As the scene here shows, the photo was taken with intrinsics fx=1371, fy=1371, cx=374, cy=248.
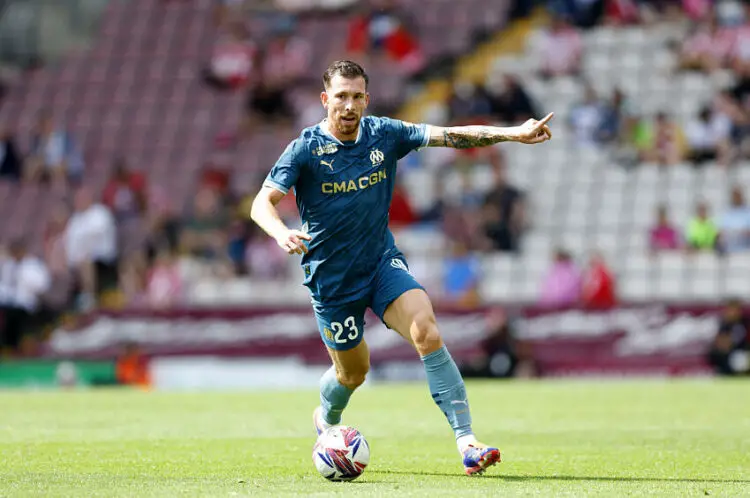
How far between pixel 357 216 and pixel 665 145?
16447mm

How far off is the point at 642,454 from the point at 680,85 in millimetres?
17286

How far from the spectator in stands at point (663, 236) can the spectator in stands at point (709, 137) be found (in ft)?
6.54

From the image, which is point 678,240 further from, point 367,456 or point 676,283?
point 367,456

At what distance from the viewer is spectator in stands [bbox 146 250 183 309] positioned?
24.2 metres

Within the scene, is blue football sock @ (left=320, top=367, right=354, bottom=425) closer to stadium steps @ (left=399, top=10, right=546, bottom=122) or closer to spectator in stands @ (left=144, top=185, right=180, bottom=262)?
spectator in stands @ (left=144, top=185, right=180, bottom=262)

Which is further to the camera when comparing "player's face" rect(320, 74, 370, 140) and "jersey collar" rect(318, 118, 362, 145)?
"jersey collar" rect(318, 118, 362, 145)

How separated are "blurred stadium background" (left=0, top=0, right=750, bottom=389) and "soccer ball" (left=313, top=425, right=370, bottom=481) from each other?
13.2 metres

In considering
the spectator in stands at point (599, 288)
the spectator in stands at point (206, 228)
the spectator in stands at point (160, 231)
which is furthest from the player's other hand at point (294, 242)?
the spectator in stands at point (160, 231)

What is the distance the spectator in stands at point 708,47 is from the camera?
83.8 feet

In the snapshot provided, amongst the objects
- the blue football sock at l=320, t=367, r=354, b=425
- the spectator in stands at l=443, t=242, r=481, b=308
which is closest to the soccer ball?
the blue football sock at l=320, t=367, r=354, b=425

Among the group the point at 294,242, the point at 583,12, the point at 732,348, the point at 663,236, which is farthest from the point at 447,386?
the point at 583,12

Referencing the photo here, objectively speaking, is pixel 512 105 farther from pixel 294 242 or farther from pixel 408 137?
pixel 294 242

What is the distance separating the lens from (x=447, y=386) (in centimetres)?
866

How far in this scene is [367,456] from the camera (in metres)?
8.52
